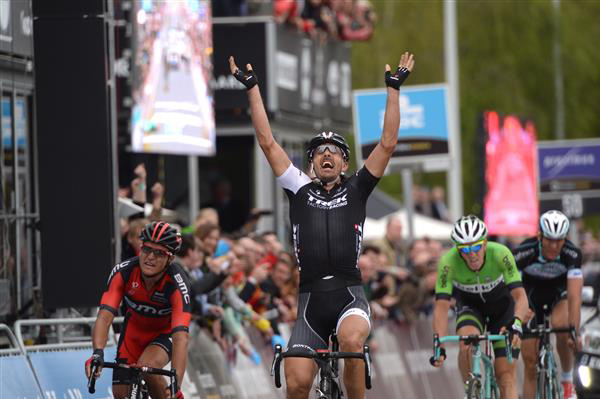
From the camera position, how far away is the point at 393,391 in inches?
749

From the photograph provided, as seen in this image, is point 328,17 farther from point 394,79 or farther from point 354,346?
point 354,346

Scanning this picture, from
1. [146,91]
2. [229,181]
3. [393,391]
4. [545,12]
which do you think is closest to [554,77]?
[545,12]

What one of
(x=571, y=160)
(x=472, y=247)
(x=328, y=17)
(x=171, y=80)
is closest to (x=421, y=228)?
(x=571, y=160)

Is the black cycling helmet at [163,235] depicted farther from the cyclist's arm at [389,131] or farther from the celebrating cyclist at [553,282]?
the celebrating cyclist at [553,282]

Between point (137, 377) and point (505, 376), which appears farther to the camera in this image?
point (505, 376)

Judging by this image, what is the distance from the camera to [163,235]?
36.8ft

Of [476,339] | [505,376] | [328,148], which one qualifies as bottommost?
[505,376]

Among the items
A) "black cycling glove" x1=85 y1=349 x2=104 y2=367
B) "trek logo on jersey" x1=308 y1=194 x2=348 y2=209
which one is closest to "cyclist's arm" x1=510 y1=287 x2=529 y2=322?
"trek logo on jersey" x1=308 y1=194 x2=348 y2=209

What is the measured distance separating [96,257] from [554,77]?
3834cm

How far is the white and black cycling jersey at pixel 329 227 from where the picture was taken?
11.1 m

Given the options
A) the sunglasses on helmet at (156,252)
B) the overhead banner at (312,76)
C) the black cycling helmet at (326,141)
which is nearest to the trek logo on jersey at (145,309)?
the sunglasses on helmet at (156,252)

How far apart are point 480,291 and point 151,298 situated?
387cm

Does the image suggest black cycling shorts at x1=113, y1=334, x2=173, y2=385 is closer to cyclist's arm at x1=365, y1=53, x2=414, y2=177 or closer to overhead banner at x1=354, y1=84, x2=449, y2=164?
cyclist's arm at x1=365, y1=53, x2=414, y2=177

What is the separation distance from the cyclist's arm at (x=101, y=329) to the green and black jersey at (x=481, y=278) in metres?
3.86
